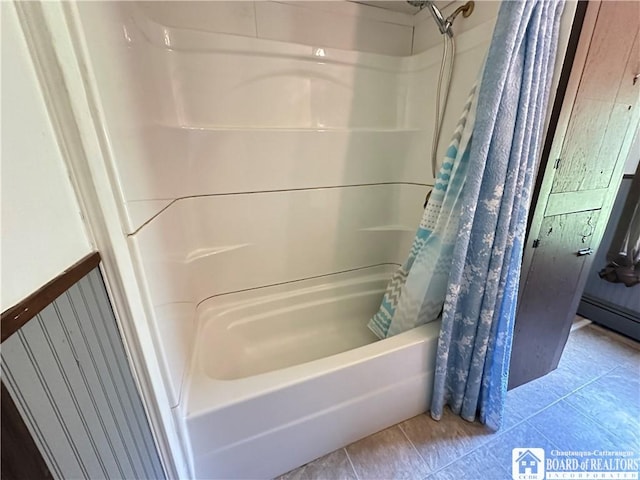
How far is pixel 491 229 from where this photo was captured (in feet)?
3.09

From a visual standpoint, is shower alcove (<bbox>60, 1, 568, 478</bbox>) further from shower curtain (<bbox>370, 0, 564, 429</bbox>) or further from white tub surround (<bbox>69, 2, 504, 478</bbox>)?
shower curtain (<bbox>370, 0, 564, 429</bbox>)

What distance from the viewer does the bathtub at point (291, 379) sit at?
853mm

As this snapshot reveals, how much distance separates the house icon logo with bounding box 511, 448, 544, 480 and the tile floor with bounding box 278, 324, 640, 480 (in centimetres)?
2

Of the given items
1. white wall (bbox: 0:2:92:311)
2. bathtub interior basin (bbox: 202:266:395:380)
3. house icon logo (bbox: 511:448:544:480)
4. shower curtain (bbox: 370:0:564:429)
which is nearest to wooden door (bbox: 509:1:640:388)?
shower curtain (bbox: 370:0:564:429)

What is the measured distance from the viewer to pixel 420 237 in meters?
1.16

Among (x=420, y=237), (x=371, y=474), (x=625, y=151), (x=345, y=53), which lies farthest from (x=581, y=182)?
(x=371, y=474)

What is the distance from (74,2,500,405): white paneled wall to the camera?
94 centimetres

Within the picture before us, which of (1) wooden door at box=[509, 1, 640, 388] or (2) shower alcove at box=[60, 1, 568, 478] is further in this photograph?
(1) wooden door at box=[509, 1, 640, 388]

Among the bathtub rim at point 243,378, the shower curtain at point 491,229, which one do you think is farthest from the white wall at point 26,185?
the shower curtain at point 491,229

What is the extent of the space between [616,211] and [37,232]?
2563 millimetres

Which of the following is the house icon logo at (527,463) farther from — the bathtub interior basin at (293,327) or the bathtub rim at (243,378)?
the bathtub interior basin at (293,327)

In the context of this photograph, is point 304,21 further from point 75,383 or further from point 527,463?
point 527,463

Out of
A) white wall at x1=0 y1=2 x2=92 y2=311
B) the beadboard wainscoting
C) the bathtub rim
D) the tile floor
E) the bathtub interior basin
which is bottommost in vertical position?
the tile floor

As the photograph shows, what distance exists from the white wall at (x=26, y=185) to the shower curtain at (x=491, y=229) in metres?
1.04
